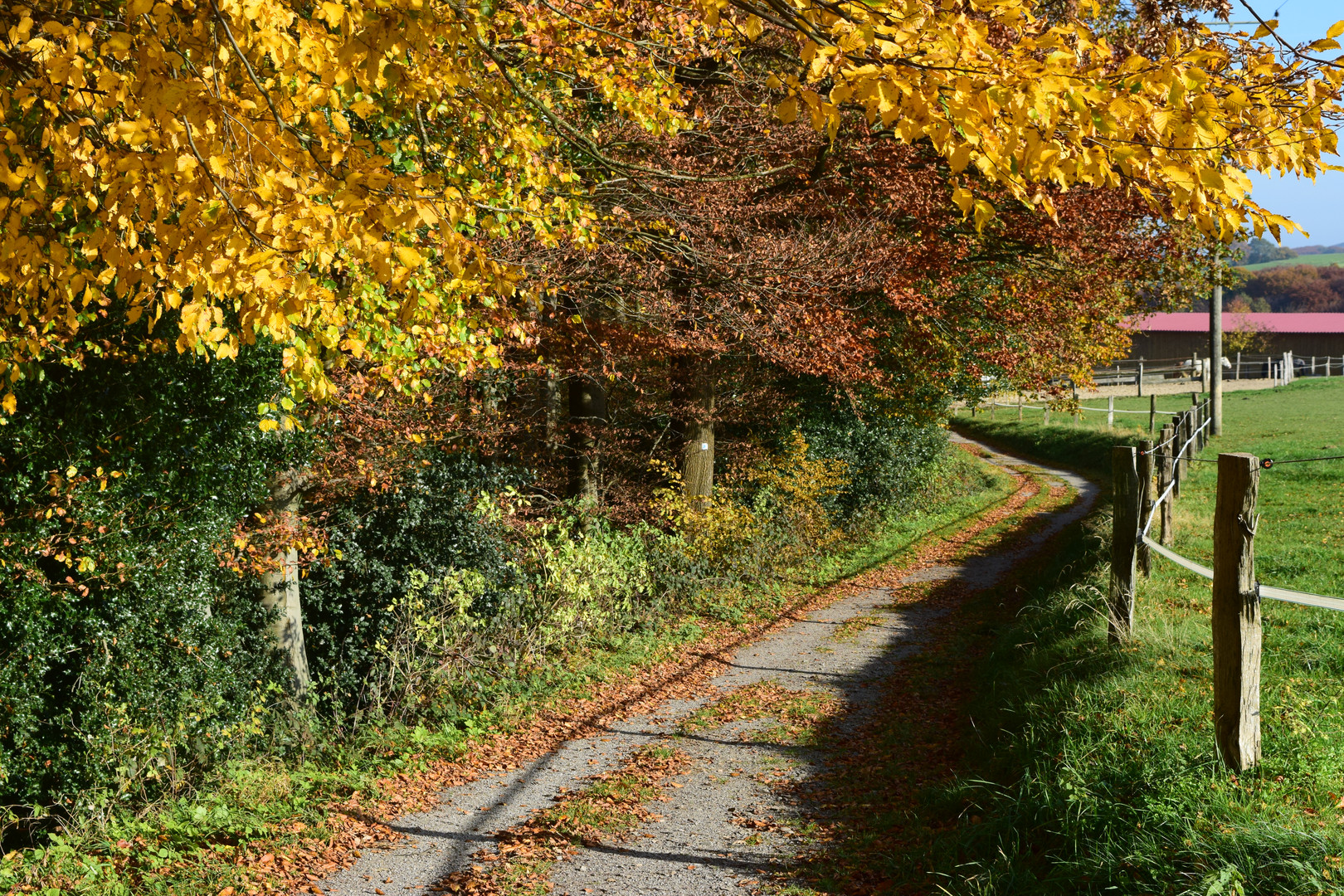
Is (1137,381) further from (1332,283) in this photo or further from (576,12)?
(1332,283)

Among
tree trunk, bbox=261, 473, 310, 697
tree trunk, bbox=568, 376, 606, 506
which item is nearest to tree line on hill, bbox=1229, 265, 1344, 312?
Result: tree trunk, bbox=568, 376, 606, 506

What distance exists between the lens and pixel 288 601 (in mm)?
8688

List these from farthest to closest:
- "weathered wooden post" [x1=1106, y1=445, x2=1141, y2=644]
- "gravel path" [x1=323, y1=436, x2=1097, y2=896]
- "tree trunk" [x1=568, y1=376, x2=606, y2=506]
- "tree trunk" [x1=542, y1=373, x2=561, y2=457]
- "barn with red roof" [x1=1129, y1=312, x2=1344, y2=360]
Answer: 1. "barn with red roof" [x1=1129, y1=312, x2=1344, y2=360]
2. "tree trunk" [x1=568, y1=376, x2=606, y2=506]
3. "tree trunk" [x1=542, y1=373, x2=561, y2=457]
4. "weathered wooden post" [x1=1106, y1=445, x2=1141, y2=644]
5. "gravel path" [x1=323, y1=436, x2=1097, y2=896]

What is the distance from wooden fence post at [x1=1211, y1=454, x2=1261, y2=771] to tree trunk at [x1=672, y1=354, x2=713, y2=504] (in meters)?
9.87

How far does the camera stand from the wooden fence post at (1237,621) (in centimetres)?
459

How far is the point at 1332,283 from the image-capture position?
102 m

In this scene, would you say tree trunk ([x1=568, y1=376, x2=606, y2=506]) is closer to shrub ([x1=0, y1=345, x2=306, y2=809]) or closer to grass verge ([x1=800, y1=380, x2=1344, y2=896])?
grass verge ([x1=800, y1=380, x2=1344, y2=896])

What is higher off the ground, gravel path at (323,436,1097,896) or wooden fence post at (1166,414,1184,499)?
wooden fence post at (1166,414,1184,499)

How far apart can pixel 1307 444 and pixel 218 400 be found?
71.3ft

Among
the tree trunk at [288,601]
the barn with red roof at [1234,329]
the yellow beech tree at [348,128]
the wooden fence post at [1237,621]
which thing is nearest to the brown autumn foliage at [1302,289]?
the barn with red roof at [1234,329]

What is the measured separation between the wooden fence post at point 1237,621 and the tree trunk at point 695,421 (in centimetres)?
987

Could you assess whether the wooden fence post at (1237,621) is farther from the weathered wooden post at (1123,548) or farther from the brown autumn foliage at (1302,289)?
the brown autumn foliage at (1302,289)

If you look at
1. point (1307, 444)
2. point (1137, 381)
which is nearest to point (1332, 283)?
point (1137, 381)

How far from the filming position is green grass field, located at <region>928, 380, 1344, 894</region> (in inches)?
159
